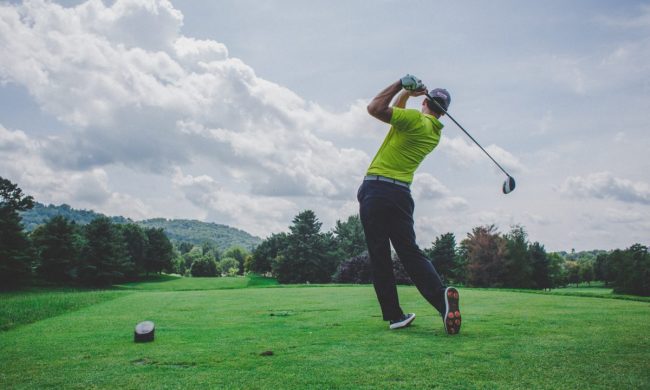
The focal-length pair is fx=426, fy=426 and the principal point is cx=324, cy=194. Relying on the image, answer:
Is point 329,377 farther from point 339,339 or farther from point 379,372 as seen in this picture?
point 339,339

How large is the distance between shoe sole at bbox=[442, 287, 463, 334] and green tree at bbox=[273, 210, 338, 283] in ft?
214

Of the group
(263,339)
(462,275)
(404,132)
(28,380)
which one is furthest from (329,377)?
(462,275)

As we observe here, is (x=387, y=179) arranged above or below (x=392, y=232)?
above

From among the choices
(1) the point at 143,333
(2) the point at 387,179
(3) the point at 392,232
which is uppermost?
(2) the point at 387,179

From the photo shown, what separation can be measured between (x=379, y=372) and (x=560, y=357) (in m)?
1.47

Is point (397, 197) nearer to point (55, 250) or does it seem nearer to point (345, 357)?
point (345, 357)

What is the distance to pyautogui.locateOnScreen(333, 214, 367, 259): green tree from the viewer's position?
76.7m

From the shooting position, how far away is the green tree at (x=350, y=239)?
3020 inches

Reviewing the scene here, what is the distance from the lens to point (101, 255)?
52.1m

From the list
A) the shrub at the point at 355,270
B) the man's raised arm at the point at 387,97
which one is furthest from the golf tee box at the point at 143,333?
the shrub at the point at 355,270

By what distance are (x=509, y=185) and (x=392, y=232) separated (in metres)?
2.74

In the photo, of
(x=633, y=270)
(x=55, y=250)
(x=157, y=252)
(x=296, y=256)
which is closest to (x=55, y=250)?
(x=55, y=250)

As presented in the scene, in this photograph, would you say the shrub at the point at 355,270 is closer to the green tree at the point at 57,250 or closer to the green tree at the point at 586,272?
the green tree at the point at 57,250

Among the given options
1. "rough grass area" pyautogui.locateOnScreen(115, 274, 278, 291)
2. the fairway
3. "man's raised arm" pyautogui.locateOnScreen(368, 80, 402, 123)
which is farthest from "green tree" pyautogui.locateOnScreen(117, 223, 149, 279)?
"man's raised arm" pyautogui.locateOnScreen(368, 80, 402, 123)
